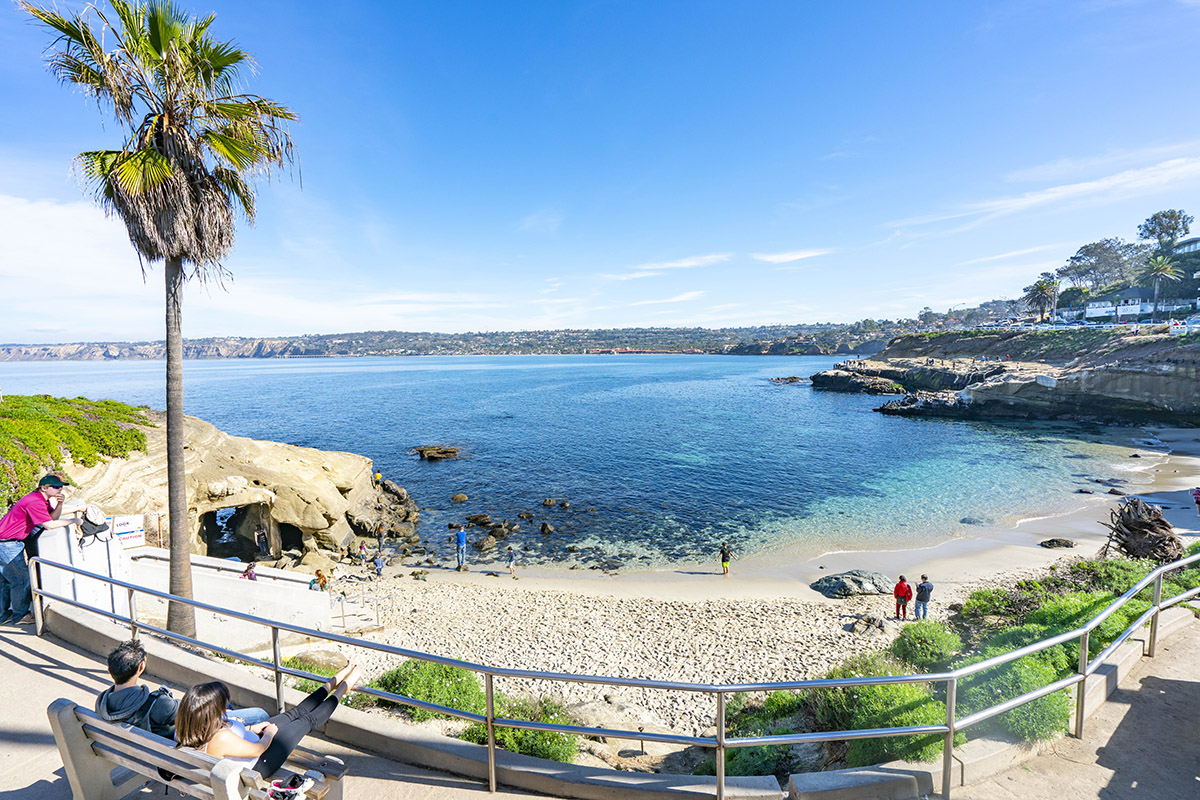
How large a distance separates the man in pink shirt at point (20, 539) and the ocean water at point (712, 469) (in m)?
19.5

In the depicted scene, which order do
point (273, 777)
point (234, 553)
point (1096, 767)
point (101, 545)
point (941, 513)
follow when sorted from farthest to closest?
1. point (941, 513)
2. point (234, 553)
3. point (101, 545)
4. point (1096, 767)
5. point (273, 777)

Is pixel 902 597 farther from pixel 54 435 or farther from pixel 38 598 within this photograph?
pixel 54 435

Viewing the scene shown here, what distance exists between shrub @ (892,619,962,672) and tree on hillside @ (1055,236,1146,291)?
561ft

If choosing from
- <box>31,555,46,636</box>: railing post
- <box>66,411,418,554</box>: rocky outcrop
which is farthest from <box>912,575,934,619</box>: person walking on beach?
<box>66,411,418,554</box>: rocky outcrop

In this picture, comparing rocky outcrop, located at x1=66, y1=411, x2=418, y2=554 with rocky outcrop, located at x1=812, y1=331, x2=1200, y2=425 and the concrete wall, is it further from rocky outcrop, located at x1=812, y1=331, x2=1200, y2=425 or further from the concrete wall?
rocky outcrop, located at x1=812, y1=331, x2=1200, y2=425

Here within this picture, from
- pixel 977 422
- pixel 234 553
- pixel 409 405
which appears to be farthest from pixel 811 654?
pixel 409 405

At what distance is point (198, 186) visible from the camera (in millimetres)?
9289

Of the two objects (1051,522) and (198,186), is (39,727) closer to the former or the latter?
(198,186)

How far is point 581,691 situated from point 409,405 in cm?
7581

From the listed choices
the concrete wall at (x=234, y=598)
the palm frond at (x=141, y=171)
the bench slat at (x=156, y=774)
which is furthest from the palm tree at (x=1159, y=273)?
the bench slat at (x=156, y=774)

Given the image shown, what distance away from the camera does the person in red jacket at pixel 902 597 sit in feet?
54.6

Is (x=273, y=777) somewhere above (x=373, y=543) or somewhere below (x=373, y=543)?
above

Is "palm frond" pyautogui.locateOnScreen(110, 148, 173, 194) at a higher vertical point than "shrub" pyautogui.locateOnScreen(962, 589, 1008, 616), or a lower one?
higher

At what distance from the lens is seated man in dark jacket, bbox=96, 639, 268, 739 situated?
11.5 feet
